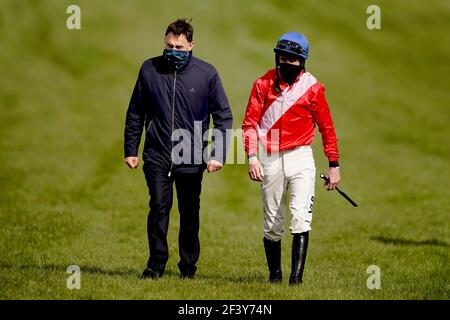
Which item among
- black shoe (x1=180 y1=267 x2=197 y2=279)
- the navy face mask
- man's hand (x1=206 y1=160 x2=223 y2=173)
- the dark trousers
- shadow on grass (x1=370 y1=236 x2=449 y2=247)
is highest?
the navy face mask

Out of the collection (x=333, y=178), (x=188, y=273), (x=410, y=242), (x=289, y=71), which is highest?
(x=289, y=71)

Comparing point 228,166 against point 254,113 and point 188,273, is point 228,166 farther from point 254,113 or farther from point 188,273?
point 254,113

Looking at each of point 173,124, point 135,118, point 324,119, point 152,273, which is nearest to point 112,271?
point 152,273

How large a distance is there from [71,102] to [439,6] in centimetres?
2702

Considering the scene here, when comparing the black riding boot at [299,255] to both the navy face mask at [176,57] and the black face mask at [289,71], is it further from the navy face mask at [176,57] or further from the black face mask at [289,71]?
the navy face mask at [176,57]

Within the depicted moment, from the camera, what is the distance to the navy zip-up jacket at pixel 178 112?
421 inches

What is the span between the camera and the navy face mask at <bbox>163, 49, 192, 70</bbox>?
10.6m

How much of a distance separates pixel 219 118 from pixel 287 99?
0.91 meters

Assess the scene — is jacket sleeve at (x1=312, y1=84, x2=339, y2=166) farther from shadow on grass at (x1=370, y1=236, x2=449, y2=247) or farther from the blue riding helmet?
shadow on grass at (x1=370, y1=236, x2=449, y2=247)

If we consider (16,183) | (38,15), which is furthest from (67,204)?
(38,15)

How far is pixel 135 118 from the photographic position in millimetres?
10914

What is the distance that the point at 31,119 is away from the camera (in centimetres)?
3262

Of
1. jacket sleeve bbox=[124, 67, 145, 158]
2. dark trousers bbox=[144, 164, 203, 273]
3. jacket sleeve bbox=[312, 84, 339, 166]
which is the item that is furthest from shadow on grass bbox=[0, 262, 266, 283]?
jacket sleeve bbox=[312, 84, 339, 166]
